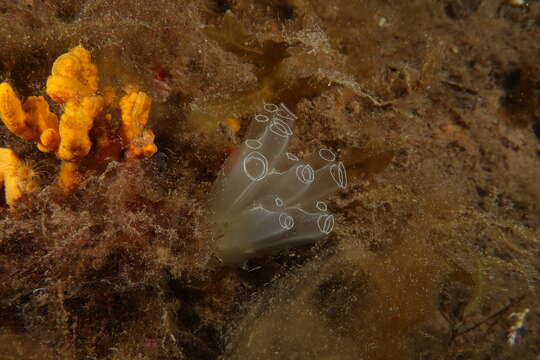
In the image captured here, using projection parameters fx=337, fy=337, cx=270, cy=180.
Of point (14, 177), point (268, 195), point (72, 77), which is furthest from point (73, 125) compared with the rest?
point (268, 195)

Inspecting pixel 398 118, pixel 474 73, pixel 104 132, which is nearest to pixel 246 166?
pixel 104 132

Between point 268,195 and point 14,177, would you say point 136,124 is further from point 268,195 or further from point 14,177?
point 268,195

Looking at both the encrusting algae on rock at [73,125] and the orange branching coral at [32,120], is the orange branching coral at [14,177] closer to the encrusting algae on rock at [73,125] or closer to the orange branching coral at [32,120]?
the encrusting algae on rock at [73,125]

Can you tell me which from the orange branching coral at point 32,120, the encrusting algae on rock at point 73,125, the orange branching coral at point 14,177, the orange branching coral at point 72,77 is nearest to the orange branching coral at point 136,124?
the encrusting algae on rock at point 73,125

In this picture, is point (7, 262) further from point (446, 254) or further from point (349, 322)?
point (446, 254)

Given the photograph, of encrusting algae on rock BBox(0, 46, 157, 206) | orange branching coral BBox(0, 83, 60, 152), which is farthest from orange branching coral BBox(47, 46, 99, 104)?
orange branching coral BBox(0, 83, 60, 152)

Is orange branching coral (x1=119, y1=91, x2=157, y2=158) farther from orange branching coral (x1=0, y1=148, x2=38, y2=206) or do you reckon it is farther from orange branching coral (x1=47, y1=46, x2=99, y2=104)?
orange branching coral (x1=0, y1=148, x2=38, y2=206)
